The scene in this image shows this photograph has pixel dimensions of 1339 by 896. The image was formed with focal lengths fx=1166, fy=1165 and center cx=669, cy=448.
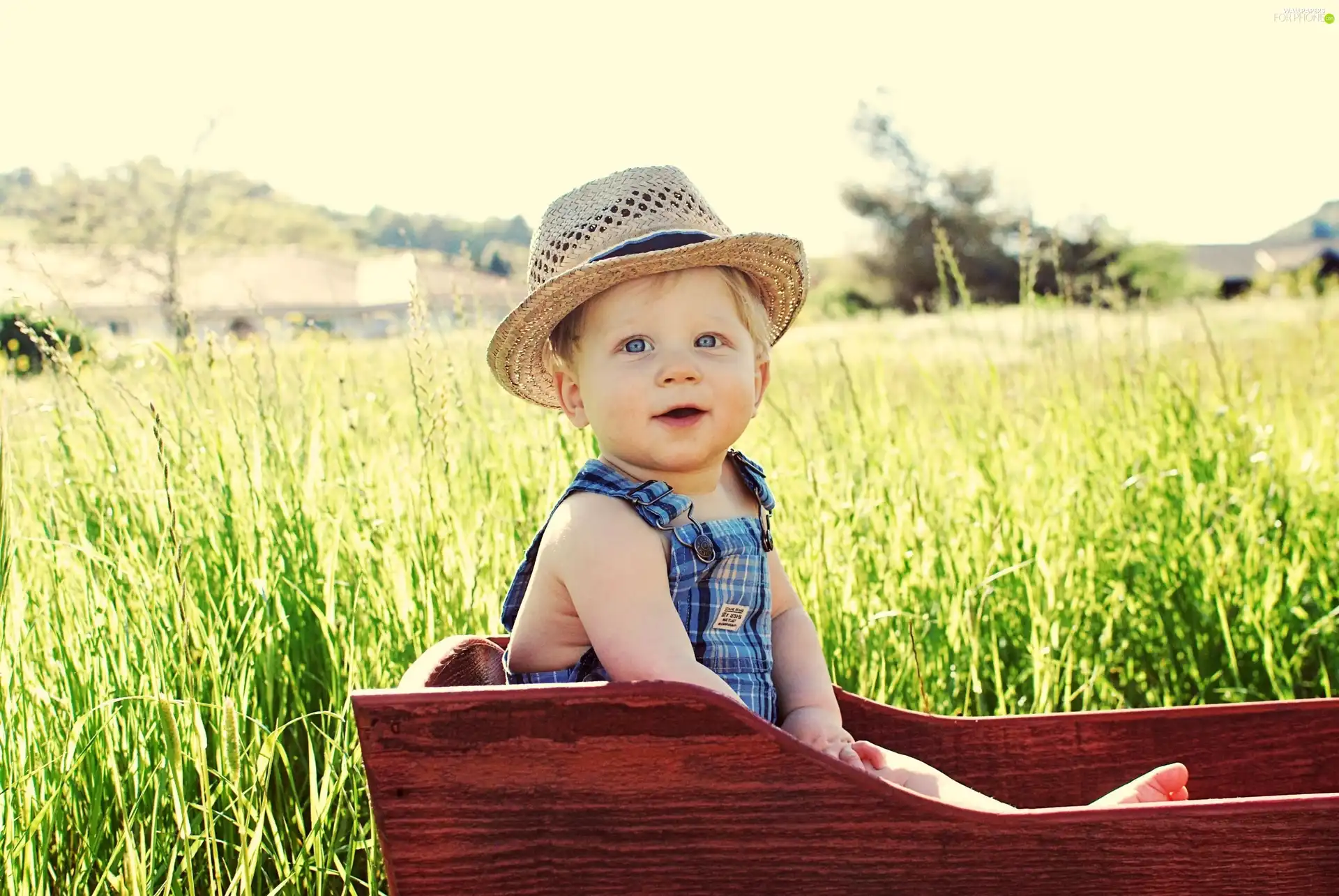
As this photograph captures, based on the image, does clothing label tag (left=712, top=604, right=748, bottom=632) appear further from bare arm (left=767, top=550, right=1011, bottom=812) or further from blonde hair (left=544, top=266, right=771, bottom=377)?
blonde hair (left=544, top=266, right=771, bottom=377)

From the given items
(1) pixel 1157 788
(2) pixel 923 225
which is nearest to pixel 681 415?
(1) pixel 1157 788

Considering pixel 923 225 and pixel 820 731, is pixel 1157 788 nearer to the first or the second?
pixel 820 731

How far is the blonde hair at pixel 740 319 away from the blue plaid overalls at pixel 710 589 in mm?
223

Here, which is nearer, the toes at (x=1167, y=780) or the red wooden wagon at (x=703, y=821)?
the red wooden wagon at (x=703, y=821)

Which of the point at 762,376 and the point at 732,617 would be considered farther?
the point at 762,376

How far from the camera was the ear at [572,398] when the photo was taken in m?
1.97

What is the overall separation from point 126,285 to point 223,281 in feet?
45.0

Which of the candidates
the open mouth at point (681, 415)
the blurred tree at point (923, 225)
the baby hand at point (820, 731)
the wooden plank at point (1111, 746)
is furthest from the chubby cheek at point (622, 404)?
the blurred tree at point (923, 225)

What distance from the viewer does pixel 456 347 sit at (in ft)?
12.8

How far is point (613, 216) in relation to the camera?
74.9 inches

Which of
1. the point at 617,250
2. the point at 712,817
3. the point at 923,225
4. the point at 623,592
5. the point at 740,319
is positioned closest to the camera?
the point at 712,817

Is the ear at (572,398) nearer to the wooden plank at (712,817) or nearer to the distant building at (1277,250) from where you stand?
the wooden plank at (712,817)

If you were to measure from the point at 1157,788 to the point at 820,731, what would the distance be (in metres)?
0.52

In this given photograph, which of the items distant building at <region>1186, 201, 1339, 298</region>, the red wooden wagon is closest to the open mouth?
the red wooden wagon
